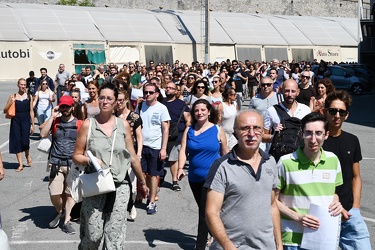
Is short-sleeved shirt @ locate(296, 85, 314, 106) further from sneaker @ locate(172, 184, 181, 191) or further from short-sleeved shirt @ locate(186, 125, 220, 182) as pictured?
short-sleeved shirt @ locate(186, 125, 220, 182)

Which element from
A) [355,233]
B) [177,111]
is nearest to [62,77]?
[177,111]

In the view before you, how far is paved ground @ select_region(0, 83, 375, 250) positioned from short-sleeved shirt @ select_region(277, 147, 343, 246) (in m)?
3.17

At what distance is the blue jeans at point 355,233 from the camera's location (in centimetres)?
552

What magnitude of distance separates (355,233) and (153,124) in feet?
16.0

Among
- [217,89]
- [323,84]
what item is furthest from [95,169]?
[217,89]

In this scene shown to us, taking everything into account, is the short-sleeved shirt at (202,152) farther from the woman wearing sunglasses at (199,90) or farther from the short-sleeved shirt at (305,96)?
the short-sleeved shirt at (305,96)

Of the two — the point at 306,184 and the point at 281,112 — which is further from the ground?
the point at 281,112

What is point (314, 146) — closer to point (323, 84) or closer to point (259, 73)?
point (323, 84)

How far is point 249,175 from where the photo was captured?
443 centimetres

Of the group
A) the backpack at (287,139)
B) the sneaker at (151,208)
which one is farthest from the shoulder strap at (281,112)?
the sneaker at (151,208)

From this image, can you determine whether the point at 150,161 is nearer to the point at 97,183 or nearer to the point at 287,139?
the point at 287,139

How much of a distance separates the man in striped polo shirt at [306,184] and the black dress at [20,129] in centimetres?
928

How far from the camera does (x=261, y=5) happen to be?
62938 mm

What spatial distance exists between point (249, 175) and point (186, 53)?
3943 centimetres
